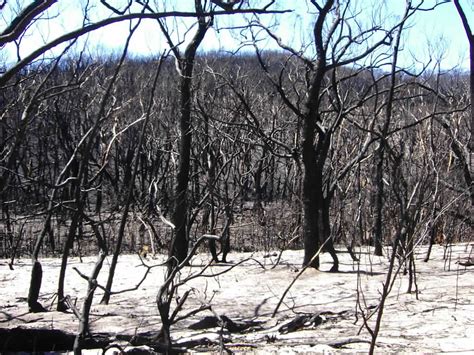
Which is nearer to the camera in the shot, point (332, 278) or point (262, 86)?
point (332, 278)

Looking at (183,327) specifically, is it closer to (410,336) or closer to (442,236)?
(410,336)

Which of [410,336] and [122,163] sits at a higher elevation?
[122,163]

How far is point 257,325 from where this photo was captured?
584 cm

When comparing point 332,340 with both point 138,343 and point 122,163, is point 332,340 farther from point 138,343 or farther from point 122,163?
point 122,163

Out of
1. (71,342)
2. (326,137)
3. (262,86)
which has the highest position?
(262,86)

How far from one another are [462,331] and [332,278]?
9.70 feet

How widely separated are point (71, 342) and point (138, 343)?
0.59m

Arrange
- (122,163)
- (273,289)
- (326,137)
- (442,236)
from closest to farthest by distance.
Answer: (273,289) → (326,137) → (442,236) → (122,163)

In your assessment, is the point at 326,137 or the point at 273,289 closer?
the point at 273,289

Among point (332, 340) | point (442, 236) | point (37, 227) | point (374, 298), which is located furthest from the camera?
point (37, 227)

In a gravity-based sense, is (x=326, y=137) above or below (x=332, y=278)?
above

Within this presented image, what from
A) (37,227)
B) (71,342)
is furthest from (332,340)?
(37,227)

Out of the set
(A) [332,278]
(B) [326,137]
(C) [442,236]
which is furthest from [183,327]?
(C) [442,236]

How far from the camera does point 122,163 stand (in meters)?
29.3
